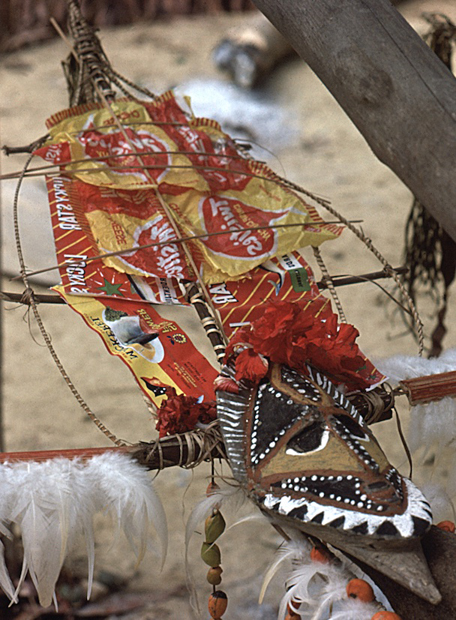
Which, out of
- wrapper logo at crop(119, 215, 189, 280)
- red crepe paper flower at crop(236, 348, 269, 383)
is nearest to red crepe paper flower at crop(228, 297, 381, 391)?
red crepe paper flower at crop(236, 348, 269, 383)

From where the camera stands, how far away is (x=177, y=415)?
A: 3.23 feet

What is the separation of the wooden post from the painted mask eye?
12.9 inches

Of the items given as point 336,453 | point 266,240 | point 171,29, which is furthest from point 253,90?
point 336,453

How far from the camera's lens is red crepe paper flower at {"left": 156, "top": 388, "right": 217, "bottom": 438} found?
985 mm

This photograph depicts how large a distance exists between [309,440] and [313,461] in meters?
0.03

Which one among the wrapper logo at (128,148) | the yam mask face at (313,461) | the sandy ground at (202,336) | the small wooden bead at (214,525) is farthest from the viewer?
the sandy ground at (202,336)

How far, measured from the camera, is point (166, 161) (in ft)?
5.23

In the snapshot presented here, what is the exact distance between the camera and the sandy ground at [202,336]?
6.04 ft

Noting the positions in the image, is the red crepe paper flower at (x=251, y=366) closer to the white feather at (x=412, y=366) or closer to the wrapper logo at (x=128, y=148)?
the white feather at (x=412, y=366)

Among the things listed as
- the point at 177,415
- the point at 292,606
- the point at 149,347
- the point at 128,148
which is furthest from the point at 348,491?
the point at 128,148

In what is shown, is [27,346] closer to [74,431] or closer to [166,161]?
[74,431]

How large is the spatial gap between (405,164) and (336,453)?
42 cm

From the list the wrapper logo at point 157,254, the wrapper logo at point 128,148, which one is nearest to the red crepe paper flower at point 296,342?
the wrapper logo at point 157,254

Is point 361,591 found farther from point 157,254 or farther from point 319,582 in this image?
point 157,254
